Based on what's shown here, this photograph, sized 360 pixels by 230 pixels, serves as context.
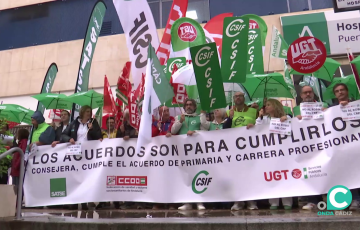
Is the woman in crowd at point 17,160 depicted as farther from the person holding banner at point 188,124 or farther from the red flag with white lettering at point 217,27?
the red flag with white lettering at point 217,27

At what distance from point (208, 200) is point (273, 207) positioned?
3.42ft

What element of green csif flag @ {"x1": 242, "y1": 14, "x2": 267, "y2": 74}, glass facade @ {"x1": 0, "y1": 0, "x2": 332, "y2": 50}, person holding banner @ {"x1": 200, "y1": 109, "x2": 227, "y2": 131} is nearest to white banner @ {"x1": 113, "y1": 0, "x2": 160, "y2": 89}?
green csif flag @ {"x1": 242, "y1": 14, "x2": 267, "y2": 74}

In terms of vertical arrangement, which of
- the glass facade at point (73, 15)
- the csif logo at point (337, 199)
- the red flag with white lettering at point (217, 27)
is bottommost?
the csif logo at point (337, 199)

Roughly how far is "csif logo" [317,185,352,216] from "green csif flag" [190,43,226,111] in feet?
6.94

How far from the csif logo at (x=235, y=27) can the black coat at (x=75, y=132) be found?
10.1ft

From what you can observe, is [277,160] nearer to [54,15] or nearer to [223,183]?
[223,183]

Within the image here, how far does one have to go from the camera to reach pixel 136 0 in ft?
28.3

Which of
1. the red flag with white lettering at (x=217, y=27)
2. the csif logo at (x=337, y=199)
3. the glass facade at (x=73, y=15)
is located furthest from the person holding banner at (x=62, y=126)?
the glass facade at (x=73, y=15)

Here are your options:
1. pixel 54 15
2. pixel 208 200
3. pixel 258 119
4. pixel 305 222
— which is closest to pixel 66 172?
pixel 208 200

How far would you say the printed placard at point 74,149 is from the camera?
6.52 metres

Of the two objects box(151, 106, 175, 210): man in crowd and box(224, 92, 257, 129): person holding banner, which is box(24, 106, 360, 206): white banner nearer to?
box(224, 92, 257, 129): person holding banner

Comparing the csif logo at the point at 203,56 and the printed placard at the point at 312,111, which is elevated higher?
the csif logo at the point at 203,56

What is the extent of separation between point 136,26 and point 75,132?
10.5 feet

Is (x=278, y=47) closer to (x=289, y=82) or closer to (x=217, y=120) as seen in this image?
(x=289, y=82)
